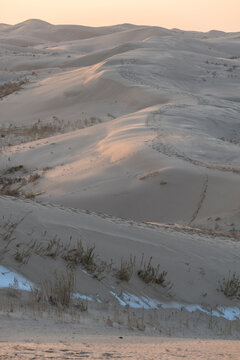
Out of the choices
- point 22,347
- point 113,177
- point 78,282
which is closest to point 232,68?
point 113,177

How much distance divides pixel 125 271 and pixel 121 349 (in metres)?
1.94

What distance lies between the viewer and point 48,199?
32.6 ft

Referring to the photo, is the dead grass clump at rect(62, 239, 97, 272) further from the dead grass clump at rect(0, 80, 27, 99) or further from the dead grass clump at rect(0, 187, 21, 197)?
the dead grass clump at rect(0, 80, 27, 99)

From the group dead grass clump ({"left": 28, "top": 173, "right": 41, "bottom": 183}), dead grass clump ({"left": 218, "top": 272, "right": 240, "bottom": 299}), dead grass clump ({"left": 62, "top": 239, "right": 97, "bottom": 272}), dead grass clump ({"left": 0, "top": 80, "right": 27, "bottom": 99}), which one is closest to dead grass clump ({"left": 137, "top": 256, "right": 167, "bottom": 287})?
dead grass clump ({"left": 62, "top": 239, "right": 97, "bottom": 272})

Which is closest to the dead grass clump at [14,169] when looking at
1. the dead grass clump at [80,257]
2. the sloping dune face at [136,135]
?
the sloping dune face at [136,135]

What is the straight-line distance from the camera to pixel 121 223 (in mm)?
6887

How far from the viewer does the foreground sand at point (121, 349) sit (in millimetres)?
3016

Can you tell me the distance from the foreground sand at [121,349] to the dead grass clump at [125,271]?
1319mm

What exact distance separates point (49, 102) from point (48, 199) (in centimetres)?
1259

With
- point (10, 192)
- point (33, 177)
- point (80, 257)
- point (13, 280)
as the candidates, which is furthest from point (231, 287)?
point (33, 177)

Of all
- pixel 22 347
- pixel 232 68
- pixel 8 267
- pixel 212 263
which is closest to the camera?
pixel 22 347

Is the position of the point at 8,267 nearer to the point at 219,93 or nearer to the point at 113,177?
the point at 113,177

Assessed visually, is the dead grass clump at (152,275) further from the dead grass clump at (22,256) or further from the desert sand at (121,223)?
the dead grass clump at (22,256)

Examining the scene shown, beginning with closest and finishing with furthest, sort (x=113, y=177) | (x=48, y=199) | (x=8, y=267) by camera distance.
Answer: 1. (x=8, y=267)
2. (x=48, y=199)
3. (x=113, y=177)
